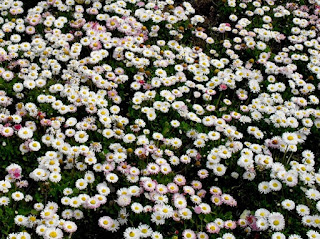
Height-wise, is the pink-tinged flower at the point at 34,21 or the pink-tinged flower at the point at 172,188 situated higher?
the pink-tinged flower at the point at 34,21

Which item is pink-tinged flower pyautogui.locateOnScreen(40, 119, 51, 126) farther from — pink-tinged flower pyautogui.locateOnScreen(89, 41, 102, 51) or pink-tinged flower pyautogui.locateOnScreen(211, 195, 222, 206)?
pink-tinged flower pyautogui.locateOnScreen(211, 195, 222, 206)

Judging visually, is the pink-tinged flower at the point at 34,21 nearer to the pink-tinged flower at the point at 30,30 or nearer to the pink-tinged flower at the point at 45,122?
the pink-tinged flower at the point at 30,30

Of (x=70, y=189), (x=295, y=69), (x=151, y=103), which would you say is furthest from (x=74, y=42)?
(x=295, y=69)

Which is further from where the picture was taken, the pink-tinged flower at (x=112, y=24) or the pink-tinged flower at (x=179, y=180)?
the pink-tinged flower at (x=112, y=24)

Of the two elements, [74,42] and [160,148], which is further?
[74,42]

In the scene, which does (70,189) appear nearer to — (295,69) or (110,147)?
(110,147)

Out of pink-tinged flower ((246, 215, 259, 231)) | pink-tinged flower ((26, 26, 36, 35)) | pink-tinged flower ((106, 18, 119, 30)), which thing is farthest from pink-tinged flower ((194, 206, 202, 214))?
pink-tinged flower ((26, 26, 36, 35))

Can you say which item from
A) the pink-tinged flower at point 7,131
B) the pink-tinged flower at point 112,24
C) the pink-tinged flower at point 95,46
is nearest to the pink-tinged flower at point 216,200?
the pink-tinged flower at point 7,131
